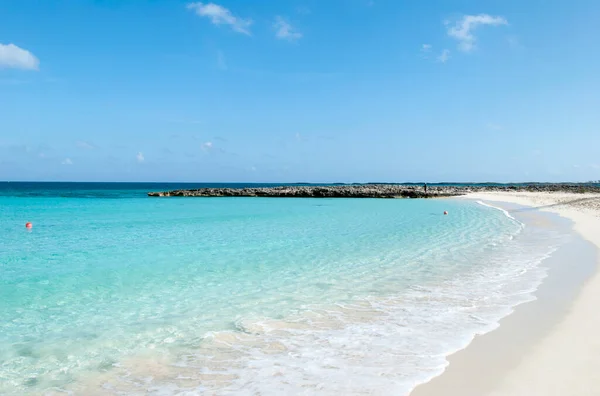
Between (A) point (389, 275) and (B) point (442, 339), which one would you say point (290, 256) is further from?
(B) point (442, 339)

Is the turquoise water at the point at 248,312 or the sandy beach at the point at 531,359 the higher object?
the sandy beach at the point at 531,359

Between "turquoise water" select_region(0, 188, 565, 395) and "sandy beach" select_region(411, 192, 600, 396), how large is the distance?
0.25 metres

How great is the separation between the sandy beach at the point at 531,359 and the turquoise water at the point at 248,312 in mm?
254

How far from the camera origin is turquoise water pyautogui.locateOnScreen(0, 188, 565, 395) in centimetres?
459

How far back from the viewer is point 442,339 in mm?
5531

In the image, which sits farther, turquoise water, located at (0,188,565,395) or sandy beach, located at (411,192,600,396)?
turquoise water, located at (0,188,565,395)

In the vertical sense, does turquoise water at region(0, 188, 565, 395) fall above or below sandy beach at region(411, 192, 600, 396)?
below

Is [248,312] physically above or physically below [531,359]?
below

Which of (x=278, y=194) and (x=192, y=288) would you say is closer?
(x=192, y=288)

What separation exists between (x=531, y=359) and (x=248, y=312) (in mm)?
4031

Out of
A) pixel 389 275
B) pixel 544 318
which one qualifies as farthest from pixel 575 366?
pixel 389 275

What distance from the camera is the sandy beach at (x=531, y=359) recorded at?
13.3 feet

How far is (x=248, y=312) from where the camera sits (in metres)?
6.87

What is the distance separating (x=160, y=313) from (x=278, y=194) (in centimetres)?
5351
